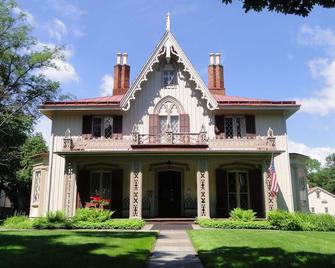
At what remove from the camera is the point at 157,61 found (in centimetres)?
2225

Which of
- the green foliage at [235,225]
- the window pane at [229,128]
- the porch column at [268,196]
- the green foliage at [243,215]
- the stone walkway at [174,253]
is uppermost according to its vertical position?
the window pane at [229,128]

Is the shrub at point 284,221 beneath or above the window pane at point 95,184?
beneath

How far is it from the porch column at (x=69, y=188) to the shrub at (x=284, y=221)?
1014cm

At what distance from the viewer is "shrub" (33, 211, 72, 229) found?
17.0m

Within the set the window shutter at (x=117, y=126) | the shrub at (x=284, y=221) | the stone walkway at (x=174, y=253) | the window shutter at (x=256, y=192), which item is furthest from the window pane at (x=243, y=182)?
the stone walkway at (x=174, y=253)

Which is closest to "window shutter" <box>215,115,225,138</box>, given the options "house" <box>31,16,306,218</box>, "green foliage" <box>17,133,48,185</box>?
"house" <box>31,16,306,218</box>

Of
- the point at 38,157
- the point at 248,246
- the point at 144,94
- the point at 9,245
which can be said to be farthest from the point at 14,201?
the point at 248,246

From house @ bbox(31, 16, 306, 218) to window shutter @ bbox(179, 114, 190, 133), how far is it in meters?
0.06

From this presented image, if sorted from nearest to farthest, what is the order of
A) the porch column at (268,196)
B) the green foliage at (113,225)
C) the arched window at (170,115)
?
the green foliage at (113,225) < the porch column at (268,196) < the arched window at (170,115)

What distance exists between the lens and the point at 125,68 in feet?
88.0

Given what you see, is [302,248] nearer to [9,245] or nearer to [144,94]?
[9,245]

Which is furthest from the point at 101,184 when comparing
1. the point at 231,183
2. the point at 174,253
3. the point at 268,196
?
the point at 174,253

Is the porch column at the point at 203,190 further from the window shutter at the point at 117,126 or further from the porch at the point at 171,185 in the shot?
the window shutter at the point at 117,126

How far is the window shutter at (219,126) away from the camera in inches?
864
